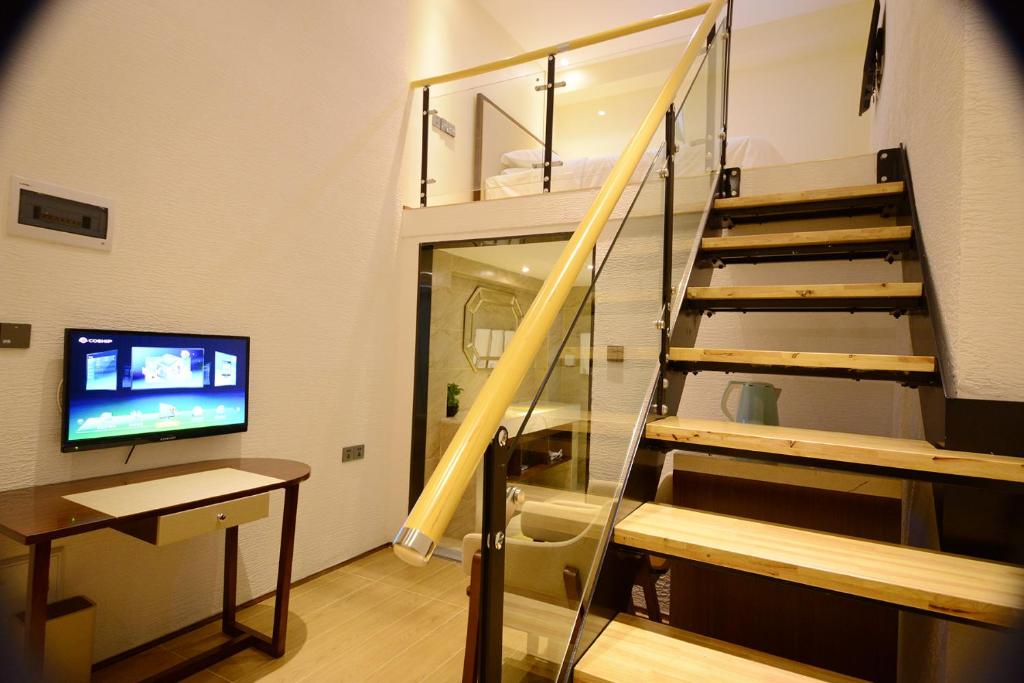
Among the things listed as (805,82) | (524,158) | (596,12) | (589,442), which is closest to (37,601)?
(589,442)

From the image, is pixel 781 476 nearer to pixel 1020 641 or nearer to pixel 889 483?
pixel 889 483

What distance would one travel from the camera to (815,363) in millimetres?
1560

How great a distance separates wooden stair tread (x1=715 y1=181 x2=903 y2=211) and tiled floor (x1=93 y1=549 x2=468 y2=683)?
244 cm

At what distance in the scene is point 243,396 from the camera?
2572 mm

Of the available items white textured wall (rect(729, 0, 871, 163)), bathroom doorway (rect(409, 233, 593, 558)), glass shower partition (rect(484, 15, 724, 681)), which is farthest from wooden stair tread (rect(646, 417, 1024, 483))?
white textured wall (rect(729, 0, 871, 163))

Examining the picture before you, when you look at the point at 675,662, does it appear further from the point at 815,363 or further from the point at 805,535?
the point at 815,363

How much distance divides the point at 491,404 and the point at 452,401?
3.51 meters

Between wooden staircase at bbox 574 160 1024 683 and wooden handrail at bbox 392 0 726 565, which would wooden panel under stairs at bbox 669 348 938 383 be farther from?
wooden handrail at bbox 392 0 726 565

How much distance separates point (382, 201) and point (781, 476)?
9.52 ft

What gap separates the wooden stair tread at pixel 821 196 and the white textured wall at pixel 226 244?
2268 millimetres

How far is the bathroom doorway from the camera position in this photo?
1065 mm

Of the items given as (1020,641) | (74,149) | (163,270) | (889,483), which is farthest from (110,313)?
(889,483)

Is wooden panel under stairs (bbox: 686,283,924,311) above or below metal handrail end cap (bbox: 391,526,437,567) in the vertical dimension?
above

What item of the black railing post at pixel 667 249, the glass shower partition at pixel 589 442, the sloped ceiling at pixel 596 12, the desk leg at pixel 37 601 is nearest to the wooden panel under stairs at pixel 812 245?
the glass shower partition at pixel 589 442
